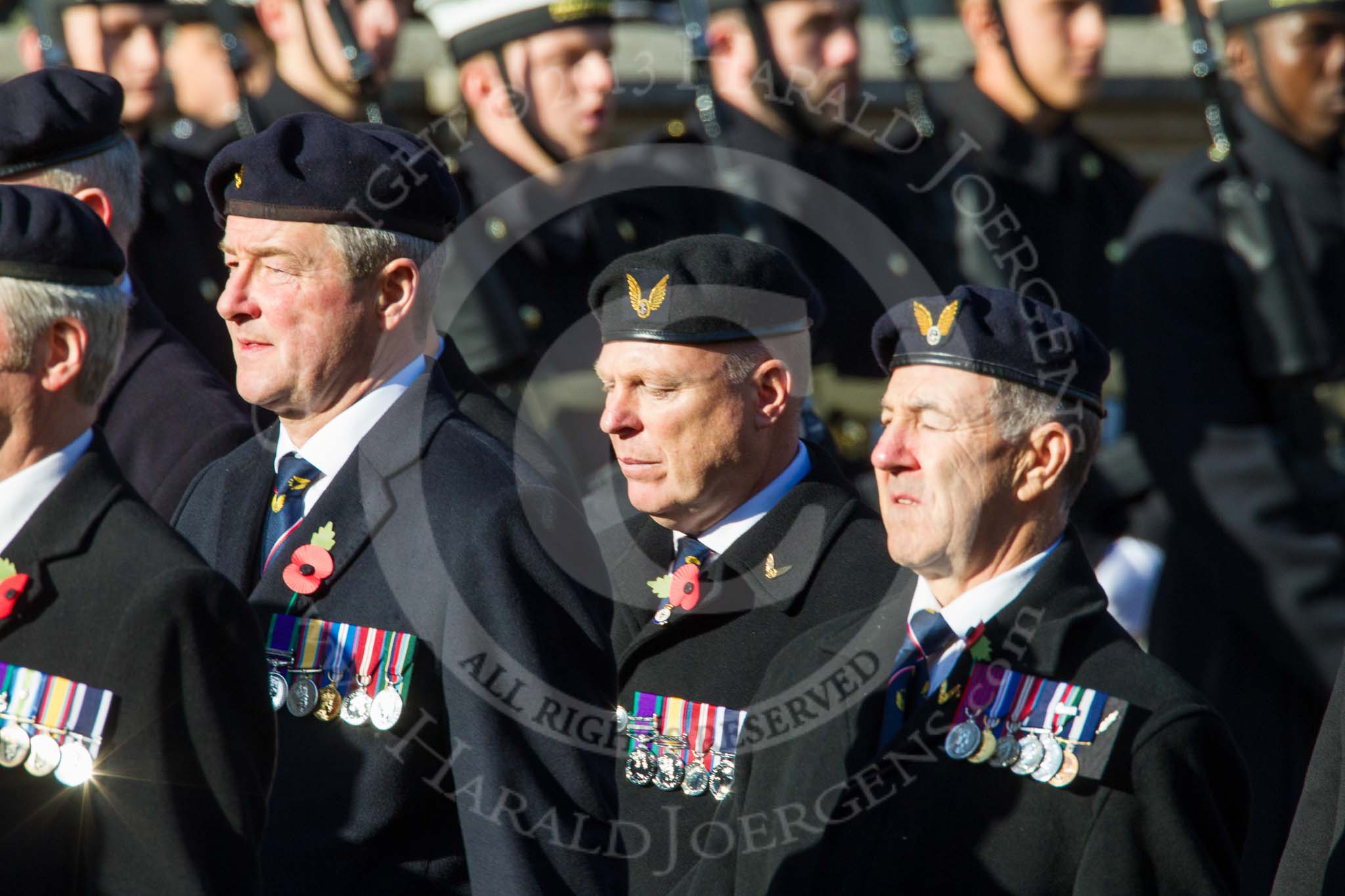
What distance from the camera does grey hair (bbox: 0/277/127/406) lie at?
9.86ft

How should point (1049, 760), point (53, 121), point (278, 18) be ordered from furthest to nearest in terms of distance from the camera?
point (278, 18)
point (53, 121)
point (1049, 760)

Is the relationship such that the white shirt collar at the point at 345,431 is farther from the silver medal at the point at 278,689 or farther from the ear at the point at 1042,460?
the ear at the point at 1042,460

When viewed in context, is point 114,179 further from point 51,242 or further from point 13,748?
point 13,748

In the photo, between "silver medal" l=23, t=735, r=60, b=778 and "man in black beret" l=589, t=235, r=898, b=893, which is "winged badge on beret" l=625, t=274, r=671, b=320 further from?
"silver medal" l=23, t=735, r=60, b=778

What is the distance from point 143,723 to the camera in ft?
9.28

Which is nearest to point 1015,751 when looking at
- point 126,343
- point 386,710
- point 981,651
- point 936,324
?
point 981,651

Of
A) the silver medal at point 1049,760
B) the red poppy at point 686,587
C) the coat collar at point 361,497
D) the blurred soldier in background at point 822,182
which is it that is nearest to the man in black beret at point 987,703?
the silver medal at point 1049,760

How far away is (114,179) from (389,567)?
4.67 ft

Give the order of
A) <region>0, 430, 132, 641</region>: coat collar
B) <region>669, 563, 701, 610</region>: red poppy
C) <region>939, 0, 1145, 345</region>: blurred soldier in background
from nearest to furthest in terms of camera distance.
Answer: <region>0, 430, 132, 641</region>: coat collar → <region>669, 563, 701, 610</region>: red poppy → <region>939, 0, 1145, 345</region>: blurred soldier in background

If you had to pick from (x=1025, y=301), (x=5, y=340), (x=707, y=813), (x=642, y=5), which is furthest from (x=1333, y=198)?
(x=5, y=340)

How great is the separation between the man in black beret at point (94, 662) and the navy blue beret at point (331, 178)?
57 cm

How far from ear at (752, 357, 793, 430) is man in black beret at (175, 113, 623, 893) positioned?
476 millimetres

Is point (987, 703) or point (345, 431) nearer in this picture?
point (987, 703)

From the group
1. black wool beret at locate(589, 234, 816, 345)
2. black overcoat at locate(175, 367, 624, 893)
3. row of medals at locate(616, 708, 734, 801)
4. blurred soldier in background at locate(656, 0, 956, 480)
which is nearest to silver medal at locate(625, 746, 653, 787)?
row of medals at locate(616, 708, 734, 801)
